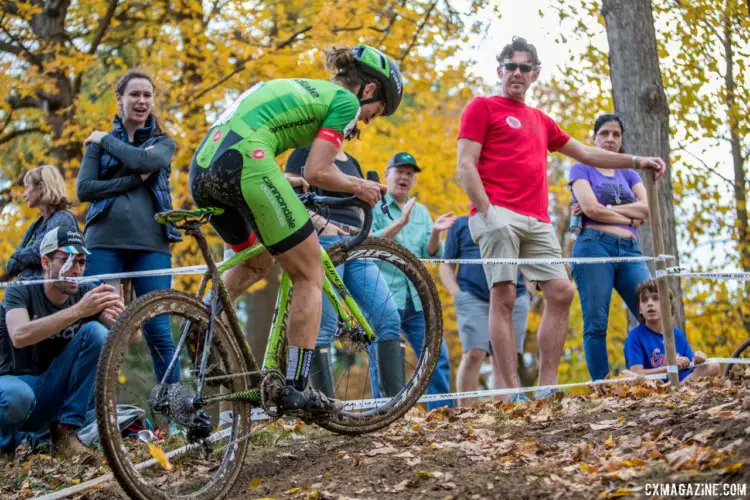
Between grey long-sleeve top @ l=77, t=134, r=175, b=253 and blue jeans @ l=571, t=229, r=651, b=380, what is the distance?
328 centimetres

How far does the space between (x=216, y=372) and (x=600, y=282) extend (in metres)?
3.67

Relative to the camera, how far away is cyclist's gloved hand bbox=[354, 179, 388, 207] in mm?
5070

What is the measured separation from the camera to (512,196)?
692 centimetres

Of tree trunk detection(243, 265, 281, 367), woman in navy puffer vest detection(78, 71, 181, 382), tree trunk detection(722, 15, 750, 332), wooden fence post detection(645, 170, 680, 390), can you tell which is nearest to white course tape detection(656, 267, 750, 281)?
wooden fence post detection(645, 170, 680, 390)

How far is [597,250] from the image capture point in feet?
24.2

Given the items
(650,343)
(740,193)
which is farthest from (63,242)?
(740,193)

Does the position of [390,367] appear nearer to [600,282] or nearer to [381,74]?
[381,74]

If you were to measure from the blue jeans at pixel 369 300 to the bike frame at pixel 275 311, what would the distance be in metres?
0.50

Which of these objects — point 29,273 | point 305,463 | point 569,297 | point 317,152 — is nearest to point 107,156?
point 29,273

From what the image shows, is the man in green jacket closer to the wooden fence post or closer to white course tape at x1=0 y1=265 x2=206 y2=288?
white course tape at x1=0 y1=265 x2=206 y2=288

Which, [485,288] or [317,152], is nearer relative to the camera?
[317,152]

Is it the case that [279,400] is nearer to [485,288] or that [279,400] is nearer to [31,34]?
[485,288]

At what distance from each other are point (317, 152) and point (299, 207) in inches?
12.5

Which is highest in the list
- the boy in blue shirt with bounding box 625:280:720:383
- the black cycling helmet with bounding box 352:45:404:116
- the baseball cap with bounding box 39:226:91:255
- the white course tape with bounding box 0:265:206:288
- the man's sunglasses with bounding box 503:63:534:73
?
the man's sunglasses with bounding box 503:63:534:73
